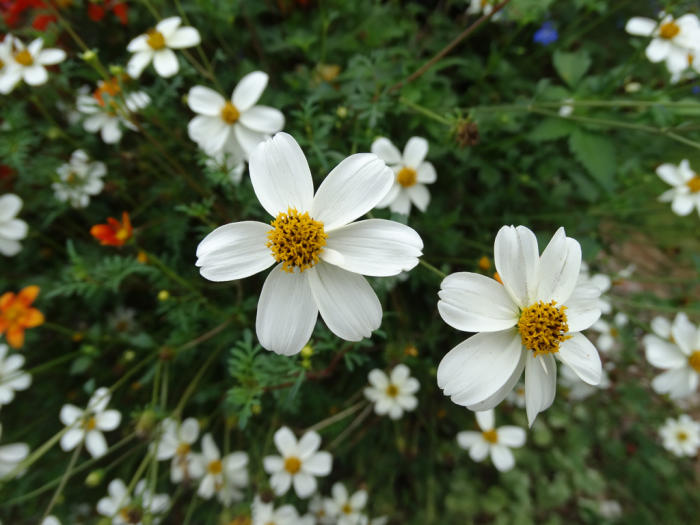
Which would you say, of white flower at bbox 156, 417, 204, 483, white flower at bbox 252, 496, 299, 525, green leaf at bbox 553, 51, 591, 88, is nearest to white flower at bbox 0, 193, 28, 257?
white flower at bbox 156, 417, 204, 483

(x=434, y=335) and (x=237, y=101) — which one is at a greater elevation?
(x=237, y=101)

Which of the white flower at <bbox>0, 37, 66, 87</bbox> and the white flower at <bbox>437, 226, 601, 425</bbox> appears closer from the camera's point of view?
the white flower at <bbox>437, 226, 601, 425</bbox>

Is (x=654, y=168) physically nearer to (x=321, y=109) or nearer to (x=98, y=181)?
(x=321, y=109)

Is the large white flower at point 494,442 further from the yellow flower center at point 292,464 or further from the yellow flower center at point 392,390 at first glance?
the yellow flower center at point 292,464

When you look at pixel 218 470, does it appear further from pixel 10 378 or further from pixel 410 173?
pixel 410 173

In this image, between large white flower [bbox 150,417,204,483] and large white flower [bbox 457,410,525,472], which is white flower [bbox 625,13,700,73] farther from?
large white flower [bbox 150,417,204,483]

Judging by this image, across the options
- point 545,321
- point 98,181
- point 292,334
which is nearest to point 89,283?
point 98,181

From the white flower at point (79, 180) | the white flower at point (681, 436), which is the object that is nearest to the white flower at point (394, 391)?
the white flower at point (79, 180)
